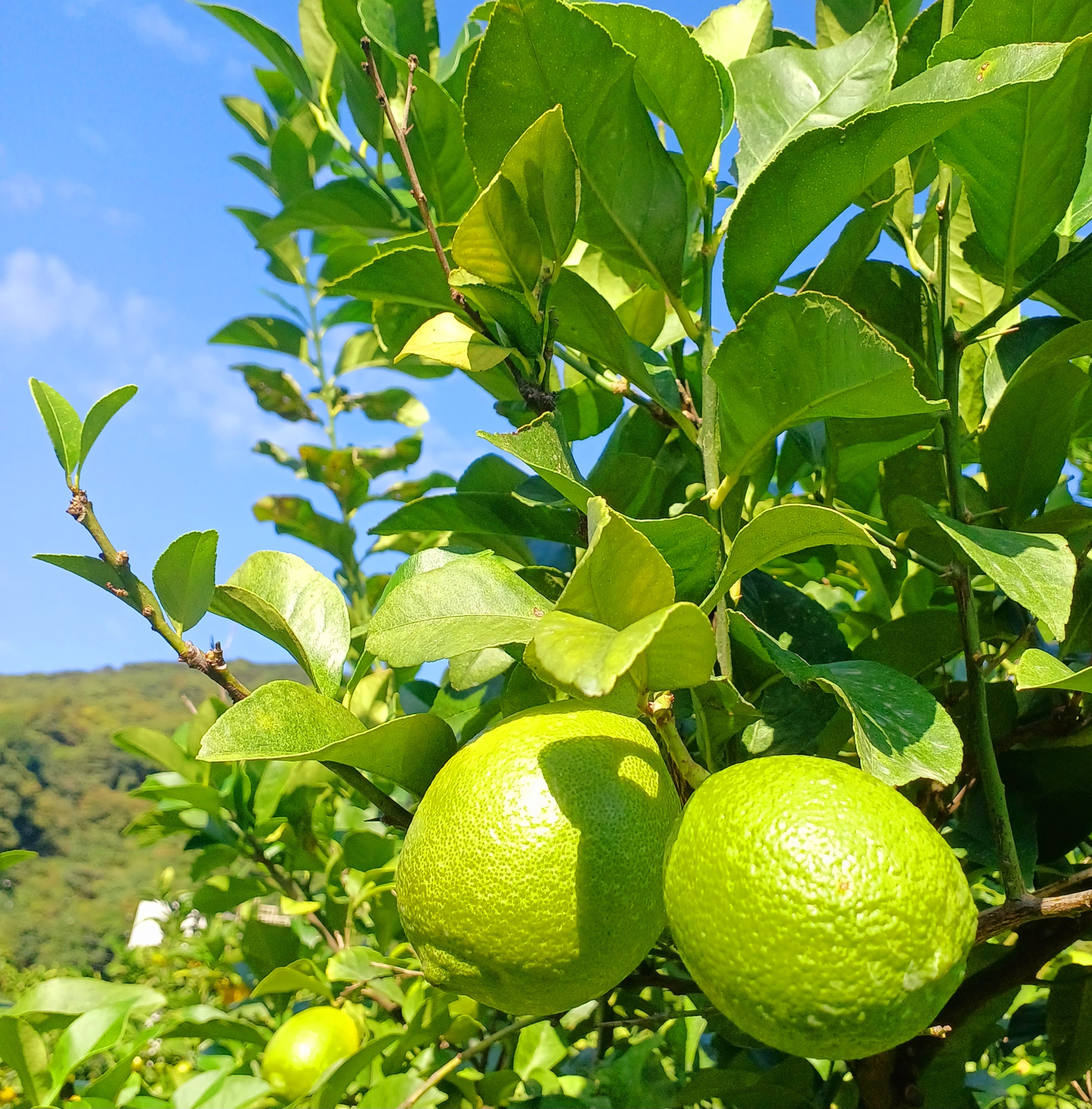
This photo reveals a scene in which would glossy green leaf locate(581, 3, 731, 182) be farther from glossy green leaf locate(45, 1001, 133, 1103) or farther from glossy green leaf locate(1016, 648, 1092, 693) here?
glossy green leaf locate(45, 1001, 133, 1103)

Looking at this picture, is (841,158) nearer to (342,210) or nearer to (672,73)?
(672,73)

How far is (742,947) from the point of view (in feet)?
1.39

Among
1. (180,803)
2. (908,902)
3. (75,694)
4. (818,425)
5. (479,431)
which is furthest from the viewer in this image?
(75,694)

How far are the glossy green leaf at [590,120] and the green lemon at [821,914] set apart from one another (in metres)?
0.41

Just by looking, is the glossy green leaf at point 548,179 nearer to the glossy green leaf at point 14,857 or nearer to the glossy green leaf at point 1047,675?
the glossy green leaf at point 1047,675

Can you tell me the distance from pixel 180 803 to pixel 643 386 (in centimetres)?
113

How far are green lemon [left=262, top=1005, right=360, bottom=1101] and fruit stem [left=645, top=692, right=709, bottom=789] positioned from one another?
0.75 m

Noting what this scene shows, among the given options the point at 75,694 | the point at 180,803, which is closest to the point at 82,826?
the point at 75,694

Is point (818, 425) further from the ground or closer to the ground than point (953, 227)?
closer to the ground

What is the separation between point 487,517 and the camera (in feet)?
2.50

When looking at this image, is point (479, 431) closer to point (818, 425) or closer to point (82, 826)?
point (818, 425)

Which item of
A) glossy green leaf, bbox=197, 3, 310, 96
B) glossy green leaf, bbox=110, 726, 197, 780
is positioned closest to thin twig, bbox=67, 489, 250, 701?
glossy green leaf, bbox=197, 3, 310, 96

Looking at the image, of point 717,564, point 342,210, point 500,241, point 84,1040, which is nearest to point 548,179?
point 500,241

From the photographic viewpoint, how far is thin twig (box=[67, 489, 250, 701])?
24.8 inches
